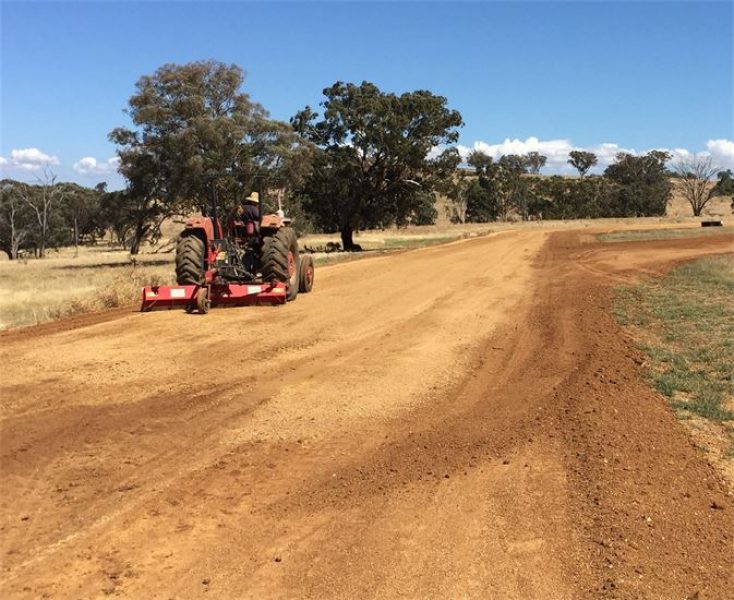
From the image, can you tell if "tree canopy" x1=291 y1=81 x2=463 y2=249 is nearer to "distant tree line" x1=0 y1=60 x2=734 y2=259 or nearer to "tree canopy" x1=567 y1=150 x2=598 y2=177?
"distant tree line" x1=0 y1=60 x2=734 y2=259

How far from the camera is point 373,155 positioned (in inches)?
1419

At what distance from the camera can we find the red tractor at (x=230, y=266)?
11609 millimetres

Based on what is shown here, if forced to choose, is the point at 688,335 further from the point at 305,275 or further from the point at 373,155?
the point at 373,155

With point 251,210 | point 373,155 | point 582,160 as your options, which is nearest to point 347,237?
point 373,155

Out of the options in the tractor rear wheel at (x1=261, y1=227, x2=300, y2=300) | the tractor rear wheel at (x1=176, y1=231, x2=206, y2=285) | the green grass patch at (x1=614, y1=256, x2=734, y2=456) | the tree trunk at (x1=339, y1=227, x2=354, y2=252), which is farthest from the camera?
the tree trunk at (x1=339, y1=227, x2=354, y2=252)

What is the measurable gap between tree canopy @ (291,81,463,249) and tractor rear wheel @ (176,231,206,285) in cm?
2385

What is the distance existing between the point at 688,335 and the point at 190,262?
8.19m

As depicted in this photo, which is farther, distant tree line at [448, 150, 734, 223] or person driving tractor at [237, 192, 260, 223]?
distant tree line at [448, 150, 734, 223]

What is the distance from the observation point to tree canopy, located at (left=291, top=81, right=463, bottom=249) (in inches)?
1362

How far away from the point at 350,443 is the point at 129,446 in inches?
69.2

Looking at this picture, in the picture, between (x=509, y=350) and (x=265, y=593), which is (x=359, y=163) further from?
(x=265, y=593)

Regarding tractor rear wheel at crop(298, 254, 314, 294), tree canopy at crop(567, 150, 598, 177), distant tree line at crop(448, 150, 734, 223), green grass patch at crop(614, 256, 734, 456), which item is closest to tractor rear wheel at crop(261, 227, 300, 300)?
tractor rear wheel at crop(298, 254, 314, 294)

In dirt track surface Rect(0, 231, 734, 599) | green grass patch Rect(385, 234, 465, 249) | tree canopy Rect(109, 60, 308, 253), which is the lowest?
dirt track surface Rect(0, 231, 734, 599)

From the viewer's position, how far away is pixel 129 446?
520 cm
